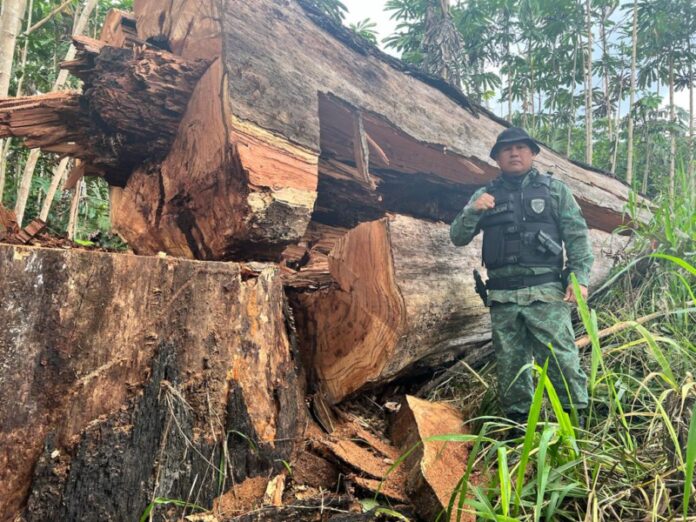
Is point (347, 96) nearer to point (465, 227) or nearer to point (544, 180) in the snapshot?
point (465, 227)

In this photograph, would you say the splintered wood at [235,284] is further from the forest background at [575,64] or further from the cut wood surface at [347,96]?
the forest background at [575,64]

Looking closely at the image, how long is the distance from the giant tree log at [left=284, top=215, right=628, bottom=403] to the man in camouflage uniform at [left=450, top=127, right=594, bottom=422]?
0.26m

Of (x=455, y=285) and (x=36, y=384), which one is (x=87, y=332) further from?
(x=455, y=285)

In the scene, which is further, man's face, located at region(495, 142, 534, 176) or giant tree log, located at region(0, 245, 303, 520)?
man's face, located at region(495, 142, 534, 176)

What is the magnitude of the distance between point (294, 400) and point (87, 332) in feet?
2.98

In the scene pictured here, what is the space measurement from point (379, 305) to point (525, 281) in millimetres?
959

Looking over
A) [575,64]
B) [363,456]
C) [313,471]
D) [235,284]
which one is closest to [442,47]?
[575,64]

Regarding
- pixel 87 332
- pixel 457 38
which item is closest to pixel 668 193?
pixel 87 332

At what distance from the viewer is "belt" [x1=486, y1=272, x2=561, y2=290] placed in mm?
2725

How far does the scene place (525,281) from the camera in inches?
107

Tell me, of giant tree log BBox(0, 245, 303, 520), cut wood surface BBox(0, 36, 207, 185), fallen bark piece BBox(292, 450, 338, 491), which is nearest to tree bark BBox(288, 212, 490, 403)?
fallen bark piece BBox(292, 450, 338, 491)

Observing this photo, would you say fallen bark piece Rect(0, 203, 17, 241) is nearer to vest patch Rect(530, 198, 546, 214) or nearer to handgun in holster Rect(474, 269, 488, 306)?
handgun in holster Rect(474, 269, 488, 306)

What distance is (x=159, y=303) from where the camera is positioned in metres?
1.64

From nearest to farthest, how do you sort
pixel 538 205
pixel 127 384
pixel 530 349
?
pixel 127 384
pixel 530 349
pixel 538 205
